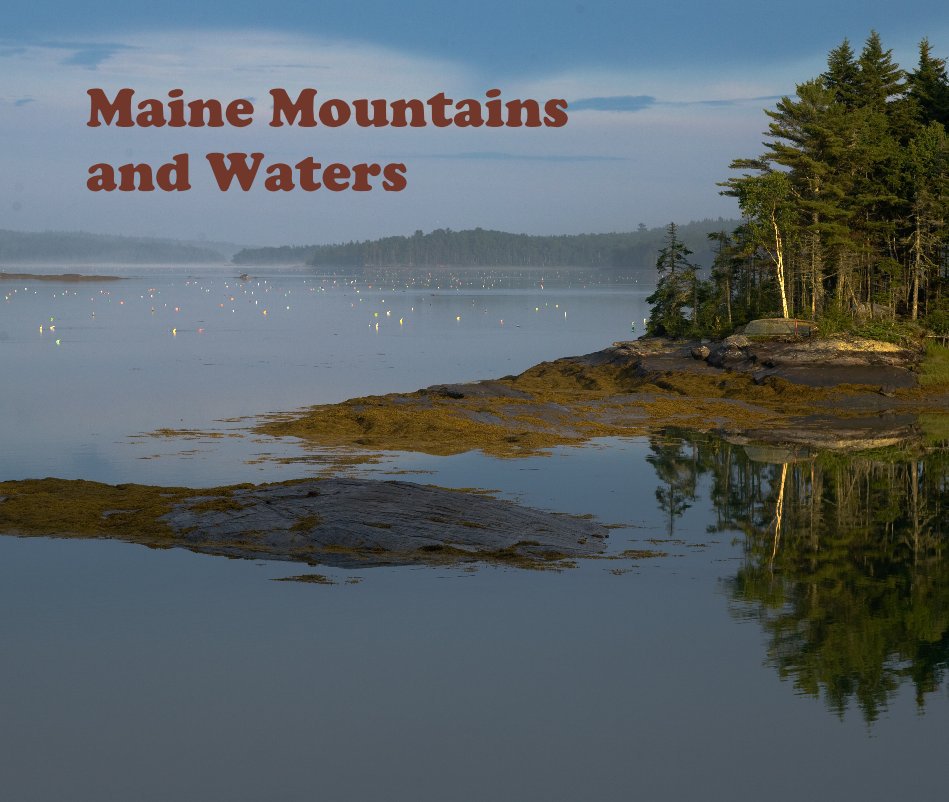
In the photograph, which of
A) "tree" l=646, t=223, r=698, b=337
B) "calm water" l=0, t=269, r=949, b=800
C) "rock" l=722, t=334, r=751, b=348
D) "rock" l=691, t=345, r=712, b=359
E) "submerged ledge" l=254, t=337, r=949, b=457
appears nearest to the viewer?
"calm water" l=0, t=269, r=949, b=800

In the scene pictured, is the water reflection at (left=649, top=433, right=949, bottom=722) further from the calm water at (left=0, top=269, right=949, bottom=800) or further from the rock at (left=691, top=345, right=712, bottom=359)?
the rock at (left=691, top=345, right=712, bottom=359)

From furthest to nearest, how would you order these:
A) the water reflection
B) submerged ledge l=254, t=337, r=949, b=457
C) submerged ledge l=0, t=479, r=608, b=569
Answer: submerged ledge l=254, t=337, r=949, b=457
submerged ledge l=0, t=479, r=608, b=569
the water reflection

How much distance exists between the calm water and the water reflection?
0.09m

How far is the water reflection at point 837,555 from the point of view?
2102cm

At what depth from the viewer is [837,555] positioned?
98.0 feet

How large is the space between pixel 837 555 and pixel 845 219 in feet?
172

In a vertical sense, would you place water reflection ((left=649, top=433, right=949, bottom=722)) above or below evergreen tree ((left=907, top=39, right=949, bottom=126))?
below

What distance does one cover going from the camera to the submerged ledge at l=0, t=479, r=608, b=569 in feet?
91.2

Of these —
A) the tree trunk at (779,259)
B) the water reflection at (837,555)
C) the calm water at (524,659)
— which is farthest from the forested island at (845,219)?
the calm water at (524,659)

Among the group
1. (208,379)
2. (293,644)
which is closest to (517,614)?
(293,644)

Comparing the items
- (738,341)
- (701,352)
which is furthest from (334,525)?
(738,341)

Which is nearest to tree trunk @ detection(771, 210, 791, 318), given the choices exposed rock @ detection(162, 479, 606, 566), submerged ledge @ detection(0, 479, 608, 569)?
submerged ledge @ detection(0, 479, 608, 569)

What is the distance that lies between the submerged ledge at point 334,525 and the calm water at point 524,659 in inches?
38.5

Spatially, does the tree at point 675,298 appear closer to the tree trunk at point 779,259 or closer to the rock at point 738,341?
the tree trunk at point 779,259
